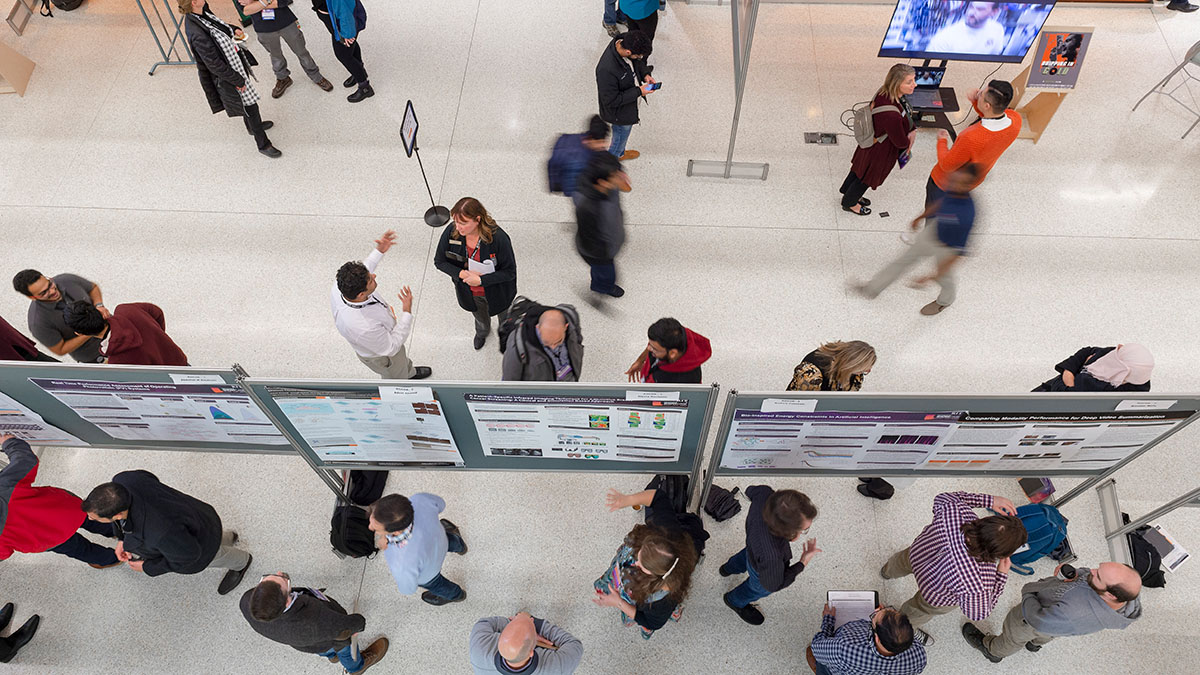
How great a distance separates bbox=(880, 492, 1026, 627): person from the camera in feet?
9.27

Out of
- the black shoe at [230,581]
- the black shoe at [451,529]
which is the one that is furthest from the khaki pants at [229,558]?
the black shoe at [451,529]

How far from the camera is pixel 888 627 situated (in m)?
2.68

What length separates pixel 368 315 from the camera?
11.9 ft

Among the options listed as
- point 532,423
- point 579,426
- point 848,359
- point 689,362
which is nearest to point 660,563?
point 579,426

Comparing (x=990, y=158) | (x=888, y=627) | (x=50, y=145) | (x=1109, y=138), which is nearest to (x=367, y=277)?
(x=888, y=627)

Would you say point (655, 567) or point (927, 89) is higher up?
point (927, 89)

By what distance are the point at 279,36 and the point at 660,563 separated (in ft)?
18.8

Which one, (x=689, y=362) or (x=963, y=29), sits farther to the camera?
(x=963, y=29)

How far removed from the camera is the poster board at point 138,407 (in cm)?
304

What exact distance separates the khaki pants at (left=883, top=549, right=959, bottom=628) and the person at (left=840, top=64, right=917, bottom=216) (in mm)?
2810

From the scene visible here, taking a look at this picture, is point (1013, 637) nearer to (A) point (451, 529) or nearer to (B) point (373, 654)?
(A) point (451, 529)

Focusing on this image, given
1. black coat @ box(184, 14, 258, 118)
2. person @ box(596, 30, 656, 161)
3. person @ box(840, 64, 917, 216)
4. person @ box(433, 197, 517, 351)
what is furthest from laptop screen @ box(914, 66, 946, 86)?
black coat @ box(184, 14, 258, 118)

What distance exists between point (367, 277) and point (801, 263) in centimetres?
319

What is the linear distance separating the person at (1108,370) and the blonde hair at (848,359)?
1.29 meters
